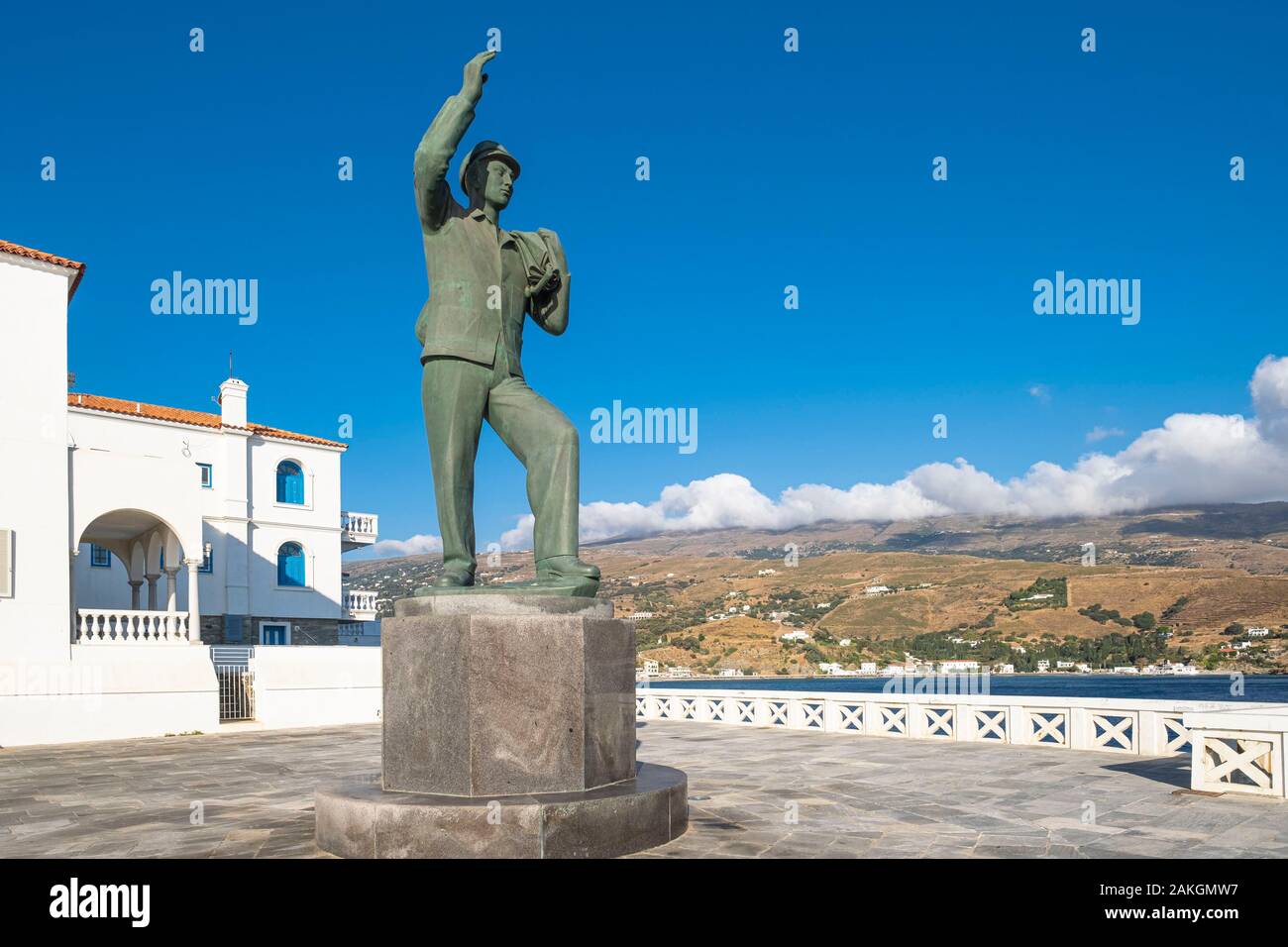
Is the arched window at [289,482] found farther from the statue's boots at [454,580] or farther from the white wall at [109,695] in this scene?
the statue's boots at [454,580]

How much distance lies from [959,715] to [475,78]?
1121cm

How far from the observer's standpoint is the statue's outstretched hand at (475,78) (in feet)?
21.3

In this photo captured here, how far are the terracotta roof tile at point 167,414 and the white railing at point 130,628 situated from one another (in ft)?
32.0

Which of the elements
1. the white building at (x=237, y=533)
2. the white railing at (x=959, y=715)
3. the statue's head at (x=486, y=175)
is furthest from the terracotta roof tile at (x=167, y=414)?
the statue's head at (x=486, y=175)

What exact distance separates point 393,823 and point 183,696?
51.7ft

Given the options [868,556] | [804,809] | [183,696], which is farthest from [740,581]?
[804,809]

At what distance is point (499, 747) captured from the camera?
5934mm

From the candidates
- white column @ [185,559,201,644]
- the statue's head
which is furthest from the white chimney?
the statue's head

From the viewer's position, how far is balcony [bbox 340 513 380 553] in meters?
36.2

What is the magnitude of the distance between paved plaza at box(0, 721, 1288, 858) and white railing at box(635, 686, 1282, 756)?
1.60 ft

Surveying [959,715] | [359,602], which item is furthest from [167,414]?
[959,715]

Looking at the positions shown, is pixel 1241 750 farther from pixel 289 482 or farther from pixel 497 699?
pixel 289 482
